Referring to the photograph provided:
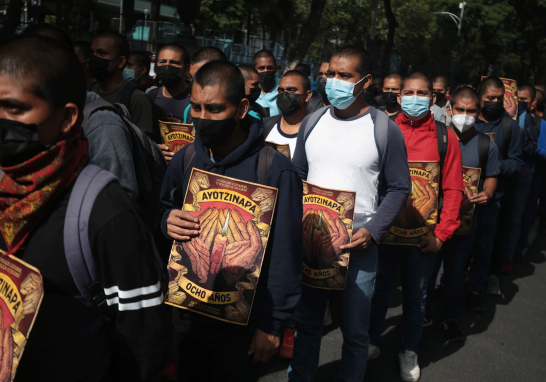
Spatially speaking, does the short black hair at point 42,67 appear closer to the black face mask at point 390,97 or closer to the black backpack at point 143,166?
the black backpack at point 143,166

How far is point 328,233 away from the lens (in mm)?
2977

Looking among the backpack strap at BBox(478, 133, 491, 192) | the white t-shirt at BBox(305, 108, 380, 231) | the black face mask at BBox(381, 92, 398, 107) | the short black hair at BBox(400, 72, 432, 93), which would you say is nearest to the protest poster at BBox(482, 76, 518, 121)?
the black face mask at BBox(381, 92, 398, 107)

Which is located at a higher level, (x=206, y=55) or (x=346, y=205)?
(x=206, y=55)

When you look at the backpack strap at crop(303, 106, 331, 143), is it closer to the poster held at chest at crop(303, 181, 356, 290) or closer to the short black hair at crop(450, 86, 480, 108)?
the poster held at chest at crop(303, 181, 356, 290)

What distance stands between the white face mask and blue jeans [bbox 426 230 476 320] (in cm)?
94

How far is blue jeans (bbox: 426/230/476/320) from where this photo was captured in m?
4.63

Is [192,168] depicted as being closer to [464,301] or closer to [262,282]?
[262,282]

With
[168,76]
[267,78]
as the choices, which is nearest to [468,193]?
[168,76]

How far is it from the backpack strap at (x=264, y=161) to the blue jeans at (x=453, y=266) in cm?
277

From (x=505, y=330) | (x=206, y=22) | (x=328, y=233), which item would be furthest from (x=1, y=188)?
(x=206, y=22)

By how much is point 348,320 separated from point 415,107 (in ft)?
5.83

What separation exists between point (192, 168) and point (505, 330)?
400cm

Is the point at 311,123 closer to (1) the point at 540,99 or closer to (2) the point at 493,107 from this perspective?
(2) the point at 493,107

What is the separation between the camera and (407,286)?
3967mm
